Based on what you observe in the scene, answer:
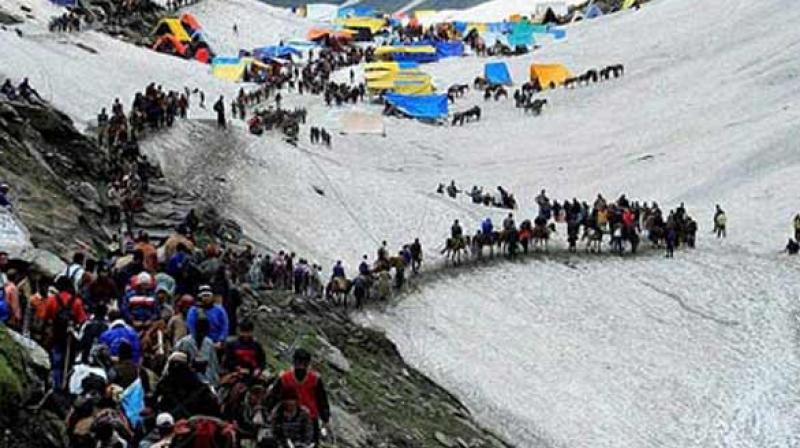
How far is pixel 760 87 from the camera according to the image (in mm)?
64250

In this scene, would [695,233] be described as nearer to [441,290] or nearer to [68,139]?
[441,290]

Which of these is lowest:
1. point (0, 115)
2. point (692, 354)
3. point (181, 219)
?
point (692, 354)

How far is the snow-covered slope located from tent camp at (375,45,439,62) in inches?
676

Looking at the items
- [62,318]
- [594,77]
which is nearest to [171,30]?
[594,77]

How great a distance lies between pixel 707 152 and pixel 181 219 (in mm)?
33762

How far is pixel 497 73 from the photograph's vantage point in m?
78.7

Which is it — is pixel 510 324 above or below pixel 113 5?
below

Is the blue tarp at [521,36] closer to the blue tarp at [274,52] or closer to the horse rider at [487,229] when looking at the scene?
the blue tarp at [274,52]

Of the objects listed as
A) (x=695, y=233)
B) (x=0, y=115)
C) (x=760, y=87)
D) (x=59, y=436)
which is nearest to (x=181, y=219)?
(x=0, y=115)

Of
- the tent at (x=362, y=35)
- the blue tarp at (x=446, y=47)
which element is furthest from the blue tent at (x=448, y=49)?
the tent at (x=362, y=35)

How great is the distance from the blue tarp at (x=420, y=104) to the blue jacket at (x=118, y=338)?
56.4 metres

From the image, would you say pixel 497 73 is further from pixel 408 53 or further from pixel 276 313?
pixel 276 313

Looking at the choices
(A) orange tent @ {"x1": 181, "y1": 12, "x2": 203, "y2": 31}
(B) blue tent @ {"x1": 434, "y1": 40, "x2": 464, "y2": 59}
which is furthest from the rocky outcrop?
(B) blue tent @ {"x1": 434, "y1": 40, "x2": 464, "y2": 59}

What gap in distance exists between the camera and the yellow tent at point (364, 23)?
109625 mm
